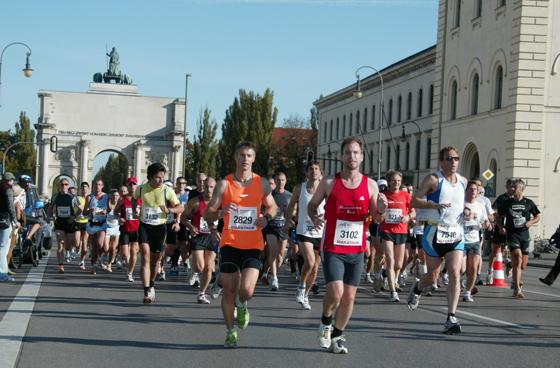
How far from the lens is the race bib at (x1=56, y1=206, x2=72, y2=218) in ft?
71.3

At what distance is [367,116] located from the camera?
3017 inches

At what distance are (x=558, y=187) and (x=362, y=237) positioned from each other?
3442 centimetres

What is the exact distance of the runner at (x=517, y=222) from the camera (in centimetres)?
1780

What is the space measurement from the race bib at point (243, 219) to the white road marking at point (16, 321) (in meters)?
2.29

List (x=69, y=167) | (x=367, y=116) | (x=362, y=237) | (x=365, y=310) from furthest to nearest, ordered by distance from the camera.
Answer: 1. (x=69, y=167)
2. (x=367, y=116)
3. (x=365, y=310)
4. (x=362, y=237)

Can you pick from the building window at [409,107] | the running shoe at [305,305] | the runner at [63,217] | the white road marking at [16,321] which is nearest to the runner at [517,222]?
the running shoe at [305,305]

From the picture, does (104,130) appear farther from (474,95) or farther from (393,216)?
(393,216)

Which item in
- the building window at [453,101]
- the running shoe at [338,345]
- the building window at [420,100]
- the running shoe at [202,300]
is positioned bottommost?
the running shoe at [202,300]

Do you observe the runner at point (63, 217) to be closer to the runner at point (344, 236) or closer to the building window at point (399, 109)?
the runner at point (344, 236)

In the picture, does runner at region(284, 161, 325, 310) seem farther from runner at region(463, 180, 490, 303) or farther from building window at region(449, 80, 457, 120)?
building window at region(449, 80, 457, 120)

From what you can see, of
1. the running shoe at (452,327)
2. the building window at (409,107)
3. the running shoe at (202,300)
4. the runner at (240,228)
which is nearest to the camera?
the runner at (240,228)

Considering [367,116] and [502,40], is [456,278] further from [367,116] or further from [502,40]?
[367,116]

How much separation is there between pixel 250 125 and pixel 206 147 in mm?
4350

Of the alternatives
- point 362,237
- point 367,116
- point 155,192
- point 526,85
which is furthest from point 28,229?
point 367,116
